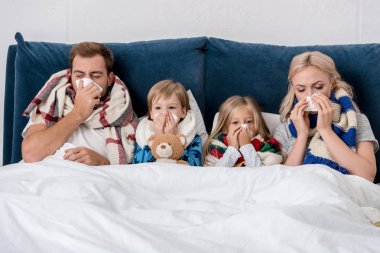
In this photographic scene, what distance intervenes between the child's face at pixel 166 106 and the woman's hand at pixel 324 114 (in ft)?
1.86

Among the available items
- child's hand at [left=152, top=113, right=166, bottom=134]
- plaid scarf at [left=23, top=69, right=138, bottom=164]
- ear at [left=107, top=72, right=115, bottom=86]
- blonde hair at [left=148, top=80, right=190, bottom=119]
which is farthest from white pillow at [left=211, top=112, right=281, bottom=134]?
ear at [left=107, top=72, right=115, bottom=86]

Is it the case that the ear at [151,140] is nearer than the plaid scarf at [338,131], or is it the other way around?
the plaid scarf at [338,131]

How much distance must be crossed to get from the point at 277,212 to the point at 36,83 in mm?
1516

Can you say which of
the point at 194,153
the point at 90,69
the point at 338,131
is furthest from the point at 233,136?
the point at 90,69

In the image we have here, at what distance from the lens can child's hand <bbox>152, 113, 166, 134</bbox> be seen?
2.11m

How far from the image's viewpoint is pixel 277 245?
1113 mm

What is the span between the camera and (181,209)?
1.47 m

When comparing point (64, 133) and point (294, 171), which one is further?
point (64, 133)

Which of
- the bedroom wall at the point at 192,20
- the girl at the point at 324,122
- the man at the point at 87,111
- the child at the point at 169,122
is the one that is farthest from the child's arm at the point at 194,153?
the bedroom wall at the point at 192,20

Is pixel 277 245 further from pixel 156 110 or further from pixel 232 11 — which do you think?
pixel 232 11

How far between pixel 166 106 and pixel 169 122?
7 cm

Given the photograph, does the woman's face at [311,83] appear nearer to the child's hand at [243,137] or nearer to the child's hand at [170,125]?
the child's hand at [243,137]

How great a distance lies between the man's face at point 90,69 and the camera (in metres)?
2.18

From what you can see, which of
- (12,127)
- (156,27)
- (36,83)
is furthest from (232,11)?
(12,127)
